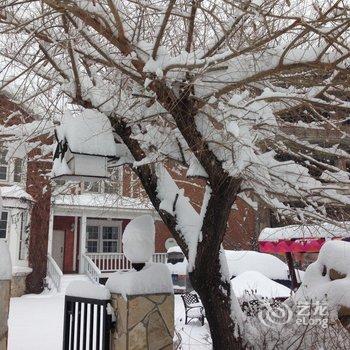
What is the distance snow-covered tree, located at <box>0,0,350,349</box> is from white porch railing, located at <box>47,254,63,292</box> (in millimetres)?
12833

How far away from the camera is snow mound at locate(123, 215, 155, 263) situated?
16.0 feet

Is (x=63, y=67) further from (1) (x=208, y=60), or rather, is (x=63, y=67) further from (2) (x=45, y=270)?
(2) (x=45, y=270)

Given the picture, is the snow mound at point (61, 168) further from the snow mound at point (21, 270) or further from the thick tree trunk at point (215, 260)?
the snow mound at point (21, 270)

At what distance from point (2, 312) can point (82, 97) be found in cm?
264

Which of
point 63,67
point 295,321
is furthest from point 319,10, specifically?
point 295,321

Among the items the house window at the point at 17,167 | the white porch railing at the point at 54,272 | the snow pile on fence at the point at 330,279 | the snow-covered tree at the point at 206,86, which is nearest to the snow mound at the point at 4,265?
the snow-covered tree at the point at 206,86

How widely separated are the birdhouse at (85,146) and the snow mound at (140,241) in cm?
83

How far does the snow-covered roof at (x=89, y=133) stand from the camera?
435cm

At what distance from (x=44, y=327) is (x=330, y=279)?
6.81m

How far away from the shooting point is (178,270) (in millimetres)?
18188

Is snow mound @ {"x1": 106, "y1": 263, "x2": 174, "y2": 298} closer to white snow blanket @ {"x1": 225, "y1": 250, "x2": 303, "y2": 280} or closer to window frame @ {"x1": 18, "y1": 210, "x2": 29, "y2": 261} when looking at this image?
white snow blanket @ {"x1": 225, "y1": 250, "x2": 303, "y2": 280}

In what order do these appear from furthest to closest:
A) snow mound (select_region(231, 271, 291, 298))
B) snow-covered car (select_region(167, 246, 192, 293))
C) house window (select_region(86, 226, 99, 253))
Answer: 1. house window (select_region(86, 226, 99, 253))
2. snow-covered car (select_region(167, 246, 192, 293))
3. snow mound (select_region(231, 271, 291, 298))

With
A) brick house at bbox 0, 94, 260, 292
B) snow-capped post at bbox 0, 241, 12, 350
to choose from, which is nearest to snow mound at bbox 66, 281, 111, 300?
snow-capped post at bbox 0, 241, 12, 350

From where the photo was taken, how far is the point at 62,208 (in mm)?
20250
